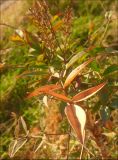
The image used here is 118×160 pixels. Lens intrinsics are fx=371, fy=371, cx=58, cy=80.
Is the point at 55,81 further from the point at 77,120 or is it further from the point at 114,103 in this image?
the point at 77,120

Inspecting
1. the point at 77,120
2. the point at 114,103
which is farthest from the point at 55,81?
the point at 77,120

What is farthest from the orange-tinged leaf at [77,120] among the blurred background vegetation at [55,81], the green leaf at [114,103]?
the green leaf at [114,103]

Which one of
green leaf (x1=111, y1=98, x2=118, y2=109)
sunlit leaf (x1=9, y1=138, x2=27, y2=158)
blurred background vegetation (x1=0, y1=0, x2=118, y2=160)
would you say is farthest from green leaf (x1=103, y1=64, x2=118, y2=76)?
sunlit leaf (x1=9, y1=138, x2=27, y2=158)

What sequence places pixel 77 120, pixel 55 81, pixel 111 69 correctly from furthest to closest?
pixel 55 81 → pixel 111 69 → pixel 77 120

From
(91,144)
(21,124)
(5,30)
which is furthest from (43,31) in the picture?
(5,30)

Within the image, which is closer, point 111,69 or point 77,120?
point 77,120

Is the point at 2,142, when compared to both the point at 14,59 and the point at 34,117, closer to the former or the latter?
the point at 34,117

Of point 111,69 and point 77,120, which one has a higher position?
point 111,69
